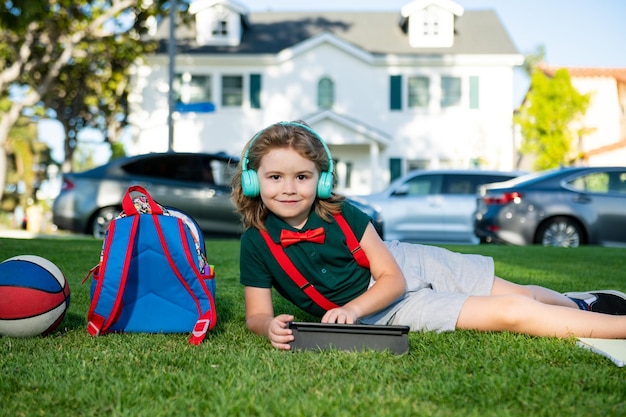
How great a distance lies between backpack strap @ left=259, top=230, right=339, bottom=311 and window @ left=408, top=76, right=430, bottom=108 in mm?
23495

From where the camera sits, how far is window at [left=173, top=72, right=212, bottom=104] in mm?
26203

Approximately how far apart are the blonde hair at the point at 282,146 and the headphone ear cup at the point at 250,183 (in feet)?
0.24

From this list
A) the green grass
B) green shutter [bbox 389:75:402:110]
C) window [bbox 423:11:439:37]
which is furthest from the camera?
window [bbox 423:11:439:37]

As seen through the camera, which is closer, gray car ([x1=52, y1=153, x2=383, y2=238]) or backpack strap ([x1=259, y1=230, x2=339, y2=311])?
backpack strap ([x1=259, y1=230, x2=339, y2=311])

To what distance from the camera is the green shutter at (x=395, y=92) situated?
86.5ft

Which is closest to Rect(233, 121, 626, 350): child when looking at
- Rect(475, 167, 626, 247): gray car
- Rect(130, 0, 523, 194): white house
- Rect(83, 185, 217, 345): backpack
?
Rect(83, 185, 217, 345): backpack

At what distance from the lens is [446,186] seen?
623 inches

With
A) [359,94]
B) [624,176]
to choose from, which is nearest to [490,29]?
[359,94]

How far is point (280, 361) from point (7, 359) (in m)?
1.19

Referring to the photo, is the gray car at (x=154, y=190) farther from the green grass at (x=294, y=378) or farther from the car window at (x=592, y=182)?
the green grass at (x=294, y=378)

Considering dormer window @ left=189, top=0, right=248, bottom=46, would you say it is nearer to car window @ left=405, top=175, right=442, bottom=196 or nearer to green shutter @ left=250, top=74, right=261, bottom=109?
green shutter @ left=250, top=74, right=261, bottom=109

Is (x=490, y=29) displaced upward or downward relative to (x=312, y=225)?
upward

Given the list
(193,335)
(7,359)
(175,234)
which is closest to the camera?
(7,359)

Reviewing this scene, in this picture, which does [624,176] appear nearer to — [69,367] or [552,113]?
[69,367]
